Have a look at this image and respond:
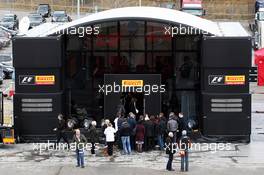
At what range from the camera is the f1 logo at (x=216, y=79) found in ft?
89.8

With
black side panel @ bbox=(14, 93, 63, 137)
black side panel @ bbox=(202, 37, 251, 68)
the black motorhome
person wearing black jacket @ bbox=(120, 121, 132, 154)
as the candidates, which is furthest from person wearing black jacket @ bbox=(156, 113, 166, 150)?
black side panel @ bbox=(14, 93, 63, 137)

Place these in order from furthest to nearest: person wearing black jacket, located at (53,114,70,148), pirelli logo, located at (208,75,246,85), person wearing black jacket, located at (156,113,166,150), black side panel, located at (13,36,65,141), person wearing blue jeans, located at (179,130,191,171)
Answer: black side panel, located at (13,36,65,141)
pirelli logo, located at (208,75,246,85)
person wearing black jacket, located at (53,114,70,148)
person wearing black jacket, located at (156,113,166,150)
person wearing blue jeans, located at (179,130,191,171)

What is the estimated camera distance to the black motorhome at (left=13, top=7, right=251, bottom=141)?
27.3 metres

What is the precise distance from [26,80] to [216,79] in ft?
23.3

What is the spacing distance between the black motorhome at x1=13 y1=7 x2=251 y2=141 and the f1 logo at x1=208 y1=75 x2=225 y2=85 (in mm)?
37

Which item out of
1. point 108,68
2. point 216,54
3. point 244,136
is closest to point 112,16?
point 108,68

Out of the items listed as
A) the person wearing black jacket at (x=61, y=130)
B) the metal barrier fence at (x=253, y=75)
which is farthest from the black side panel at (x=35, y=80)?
the metal barrier fence at (x=253, y=75)

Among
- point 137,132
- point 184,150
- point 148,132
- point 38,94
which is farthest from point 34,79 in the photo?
point 184,150

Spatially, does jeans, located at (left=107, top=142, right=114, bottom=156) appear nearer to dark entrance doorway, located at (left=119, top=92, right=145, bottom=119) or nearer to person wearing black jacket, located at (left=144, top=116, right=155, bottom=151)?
person wearing black jacket, located at (left=144, top=116, right=155, bottom=151)

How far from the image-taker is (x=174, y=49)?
2897cm

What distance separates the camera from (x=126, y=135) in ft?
84.3

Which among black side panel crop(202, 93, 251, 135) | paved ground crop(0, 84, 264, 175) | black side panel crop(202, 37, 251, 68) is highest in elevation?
black side panel crop(202, 37, 251, 68)

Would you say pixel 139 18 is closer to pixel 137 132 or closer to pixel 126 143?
pixel 137 132

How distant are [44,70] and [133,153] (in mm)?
4738
